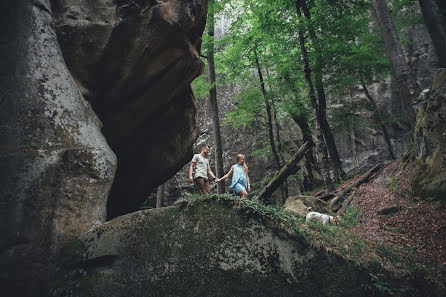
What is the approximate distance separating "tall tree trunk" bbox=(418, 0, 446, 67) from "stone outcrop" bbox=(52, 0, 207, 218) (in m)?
6.56

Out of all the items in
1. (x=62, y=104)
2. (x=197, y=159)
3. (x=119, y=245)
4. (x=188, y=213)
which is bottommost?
(x=119, y=245)

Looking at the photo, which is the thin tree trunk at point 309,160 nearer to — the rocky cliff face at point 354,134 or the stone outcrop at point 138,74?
the rocky cliff face at point 354,134

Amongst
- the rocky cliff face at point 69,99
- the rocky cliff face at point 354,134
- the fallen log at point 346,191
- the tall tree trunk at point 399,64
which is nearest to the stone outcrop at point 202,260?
the rocky cliff face at point 69,99

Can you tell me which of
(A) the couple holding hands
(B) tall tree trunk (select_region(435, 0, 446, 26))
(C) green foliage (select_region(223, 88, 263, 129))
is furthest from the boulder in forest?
(B) tall tree trunk (select_region(435, 0, 446, 26))

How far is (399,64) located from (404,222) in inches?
191

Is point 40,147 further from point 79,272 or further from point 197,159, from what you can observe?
point 197,159

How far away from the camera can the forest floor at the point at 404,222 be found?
4820mm

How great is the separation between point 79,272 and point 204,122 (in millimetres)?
16711

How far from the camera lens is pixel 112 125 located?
7.28m

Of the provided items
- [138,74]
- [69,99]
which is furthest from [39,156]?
[138,74]

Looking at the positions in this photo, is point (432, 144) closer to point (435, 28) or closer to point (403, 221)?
point (403, 221)

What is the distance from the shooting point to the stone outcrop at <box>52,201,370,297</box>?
3.75 m

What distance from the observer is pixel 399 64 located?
8.50 m

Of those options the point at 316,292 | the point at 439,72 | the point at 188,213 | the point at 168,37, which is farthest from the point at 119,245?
the point at 439,72
